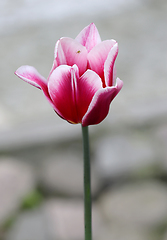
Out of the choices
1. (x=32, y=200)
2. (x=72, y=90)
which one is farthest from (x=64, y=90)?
(x=32, y=200)

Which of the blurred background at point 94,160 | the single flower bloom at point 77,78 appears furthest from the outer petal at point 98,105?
the blurred background at point 94,160

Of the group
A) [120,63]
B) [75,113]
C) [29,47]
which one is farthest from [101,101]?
[29,47]

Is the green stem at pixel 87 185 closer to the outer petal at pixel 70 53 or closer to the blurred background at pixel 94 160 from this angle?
the outer petal at pixel 70 53

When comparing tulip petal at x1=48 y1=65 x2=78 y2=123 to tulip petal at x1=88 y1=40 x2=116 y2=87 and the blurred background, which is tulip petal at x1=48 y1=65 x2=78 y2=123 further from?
the blurred background

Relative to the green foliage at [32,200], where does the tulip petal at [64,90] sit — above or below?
above

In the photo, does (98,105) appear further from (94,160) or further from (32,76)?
(94,160)

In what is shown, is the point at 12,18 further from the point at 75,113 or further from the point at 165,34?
the point at 75,113
